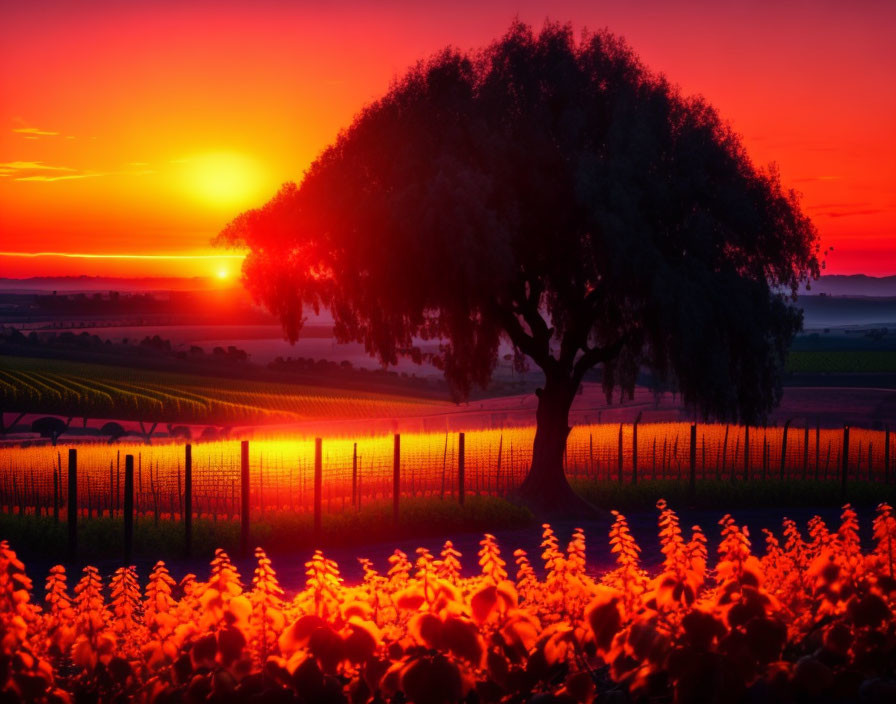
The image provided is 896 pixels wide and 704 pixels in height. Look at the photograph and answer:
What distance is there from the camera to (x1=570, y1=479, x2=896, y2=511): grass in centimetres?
2742

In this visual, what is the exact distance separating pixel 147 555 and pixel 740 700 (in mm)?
14904

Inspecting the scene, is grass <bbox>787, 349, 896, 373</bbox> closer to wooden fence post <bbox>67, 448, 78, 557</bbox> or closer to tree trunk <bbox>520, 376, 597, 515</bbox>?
tree trunk <bbox>520, 376, 597, 515</bbox>

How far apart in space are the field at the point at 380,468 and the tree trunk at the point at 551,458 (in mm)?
1273

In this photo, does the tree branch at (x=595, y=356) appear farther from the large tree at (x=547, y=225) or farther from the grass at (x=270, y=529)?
the grass at (x=270, y=529)

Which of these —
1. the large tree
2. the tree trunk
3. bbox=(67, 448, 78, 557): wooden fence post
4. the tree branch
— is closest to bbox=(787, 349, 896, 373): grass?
the tree branch

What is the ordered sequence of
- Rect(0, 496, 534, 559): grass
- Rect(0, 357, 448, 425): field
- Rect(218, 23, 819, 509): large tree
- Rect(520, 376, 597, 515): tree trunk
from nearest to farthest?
1. Rect(0, 496, 534, 559): grass
2. Rect(218, 23, 819, 509): large tree
3. Rect(520, 376, 597, 515): tree trunk
4. Rect(0, 357, 448, 425): field

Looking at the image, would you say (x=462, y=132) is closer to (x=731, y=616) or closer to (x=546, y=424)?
(x=546, y=424)

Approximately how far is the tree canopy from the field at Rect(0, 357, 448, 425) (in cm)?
4170

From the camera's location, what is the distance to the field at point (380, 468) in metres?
25.7

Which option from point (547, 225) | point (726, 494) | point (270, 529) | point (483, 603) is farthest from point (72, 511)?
point (726, 494)

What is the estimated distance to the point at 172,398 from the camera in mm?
69688

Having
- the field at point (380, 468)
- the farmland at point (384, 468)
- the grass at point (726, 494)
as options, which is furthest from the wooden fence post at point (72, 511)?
the grass at point (726, 494)

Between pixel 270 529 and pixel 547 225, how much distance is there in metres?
8.65

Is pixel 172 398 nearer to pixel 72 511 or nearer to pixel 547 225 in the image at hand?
pixel 547 225
